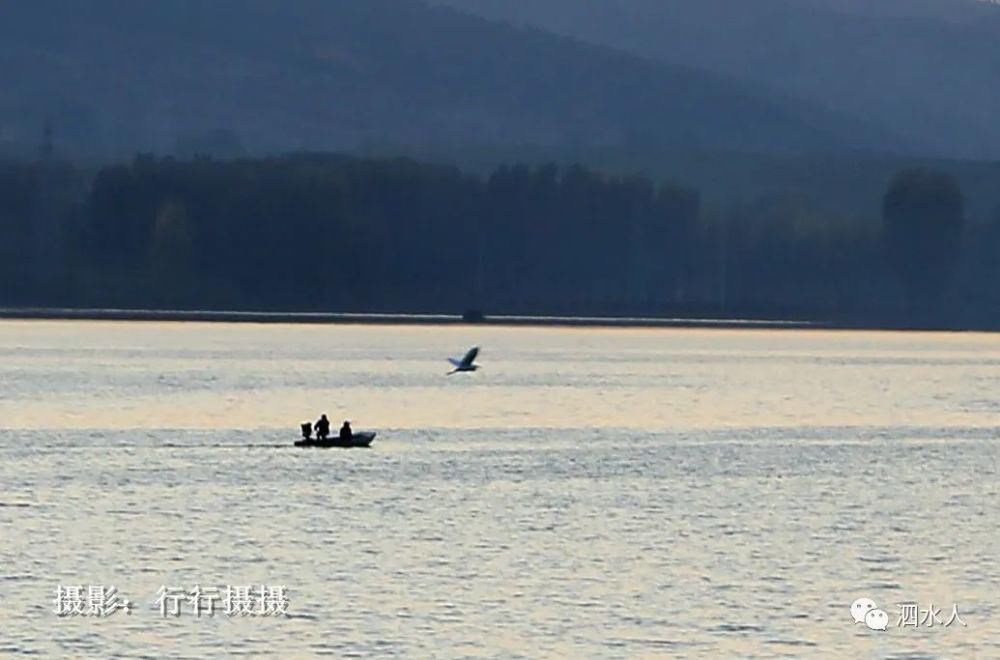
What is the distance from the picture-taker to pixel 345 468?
221 feet

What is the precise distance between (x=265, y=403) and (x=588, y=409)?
1027 cm

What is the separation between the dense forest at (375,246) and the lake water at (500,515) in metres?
67.5

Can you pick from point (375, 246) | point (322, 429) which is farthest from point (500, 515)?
point (375, 246)

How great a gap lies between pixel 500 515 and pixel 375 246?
127348 millimetres

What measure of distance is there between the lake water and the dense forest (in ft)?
222

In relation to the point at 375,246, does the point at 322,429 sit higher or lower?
lower

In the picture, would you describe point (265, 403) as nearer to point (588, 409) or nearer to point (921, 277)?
point (588, 409)

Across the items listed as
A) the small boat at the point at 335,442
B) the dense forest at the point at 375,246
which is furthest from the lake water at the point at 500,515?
the dense forest at the point at 375,246

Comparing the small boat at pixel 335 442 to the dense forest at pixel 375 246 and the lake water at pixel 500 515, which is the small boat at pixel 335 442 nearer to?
the lake water at pixel 500 515

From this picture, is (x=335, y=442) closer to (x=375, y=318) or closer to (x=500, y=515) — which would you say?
(x=500, y=515)

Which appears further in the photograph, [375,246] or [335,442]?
[375,246]

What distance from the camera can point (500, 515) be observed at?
5631 cm

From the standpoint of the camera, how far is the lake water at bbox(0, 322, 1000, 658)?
40.4m

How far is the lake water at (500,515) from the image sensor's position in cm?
4038
